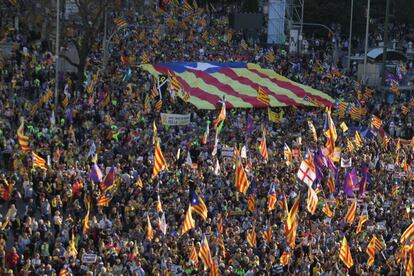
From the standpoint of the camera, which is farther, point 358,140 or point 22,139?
point 358,140

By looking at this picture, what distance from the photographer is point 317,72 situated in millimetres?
53625

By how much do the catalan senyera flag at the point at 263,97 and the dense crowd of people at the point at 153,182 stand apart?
576 mm

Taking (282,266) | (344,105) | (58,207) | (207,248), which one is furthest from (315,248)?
(344,105)

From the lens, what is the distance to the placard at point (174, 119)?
134 ft

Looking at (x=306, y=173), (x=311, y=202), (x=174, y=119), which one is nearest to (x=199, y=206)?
(x=311, y=202)

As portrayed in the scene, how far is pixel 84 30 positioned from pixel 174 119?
733cm

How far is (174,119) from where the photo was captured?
4122 cm

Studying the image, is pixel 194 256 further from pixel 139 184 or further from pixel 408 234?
pixel 408 234

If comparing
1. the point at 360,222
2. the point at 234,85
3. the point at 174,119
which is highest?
the point at 234,85

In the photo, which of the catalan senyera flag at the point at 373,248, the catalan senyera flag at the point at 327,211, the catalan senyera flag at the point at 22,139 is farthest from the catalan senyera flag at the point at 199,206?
the catalan senyera flag at the point at 22,139

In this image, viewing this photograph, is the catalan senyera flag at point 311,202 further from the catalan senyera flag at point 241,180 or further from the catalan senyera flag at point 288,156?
the catalan senyera flag at point 288,156

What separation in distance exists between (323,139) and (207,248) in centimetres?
1590

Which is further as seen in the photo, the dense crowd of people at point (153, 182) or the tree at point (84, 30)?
the tree at point (84, 30)

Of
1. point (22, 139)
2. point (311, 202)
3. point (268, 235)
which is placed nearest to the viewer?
point (268, 235)
